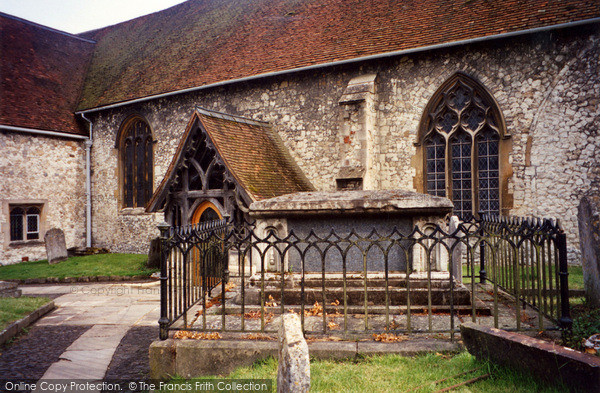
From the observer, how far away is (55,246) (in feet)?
44.4

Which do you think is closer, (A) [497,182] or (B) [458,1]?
(A) [497,182]

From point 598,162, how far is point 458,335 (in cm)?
746

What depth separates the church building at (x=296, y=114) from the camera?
928 centimetres

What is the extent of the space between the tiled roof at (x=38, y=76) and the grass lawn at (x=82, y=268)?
4.82m

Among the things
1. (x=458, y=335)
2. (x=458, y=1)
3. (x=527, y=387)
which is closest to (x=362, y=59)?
(x=458, y=1)

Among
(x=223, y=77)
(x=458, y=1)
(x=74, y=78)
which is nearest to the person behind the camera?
(x=458, y=1)

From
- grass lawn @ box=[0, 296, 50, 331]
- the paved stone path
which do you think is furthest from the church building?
grass lawn @ box=[0, 296, 50, 331]

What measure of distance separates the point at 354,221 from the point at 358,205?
30cm

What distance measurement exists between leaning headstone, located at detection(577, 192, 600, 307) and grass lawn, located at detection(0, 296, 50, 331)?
302 inches

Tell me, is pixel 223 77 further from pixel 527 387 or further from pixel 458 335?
pixel 527 387

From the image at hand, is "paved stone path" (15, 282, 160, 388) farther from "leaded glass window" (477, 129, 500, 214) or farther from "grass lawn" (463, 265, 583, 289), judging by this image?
"leaded glass window" (477, 129, 500, 214)

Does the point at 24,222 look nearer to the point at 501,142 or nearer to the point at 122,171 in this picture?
the point at 122,171

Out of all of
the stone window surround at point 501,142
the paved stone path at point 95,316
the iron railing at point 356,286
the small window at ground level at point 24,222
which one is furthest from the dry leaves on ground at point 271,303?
the small window at ground level at point 24,222

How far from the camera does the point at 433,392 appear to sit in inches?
119
